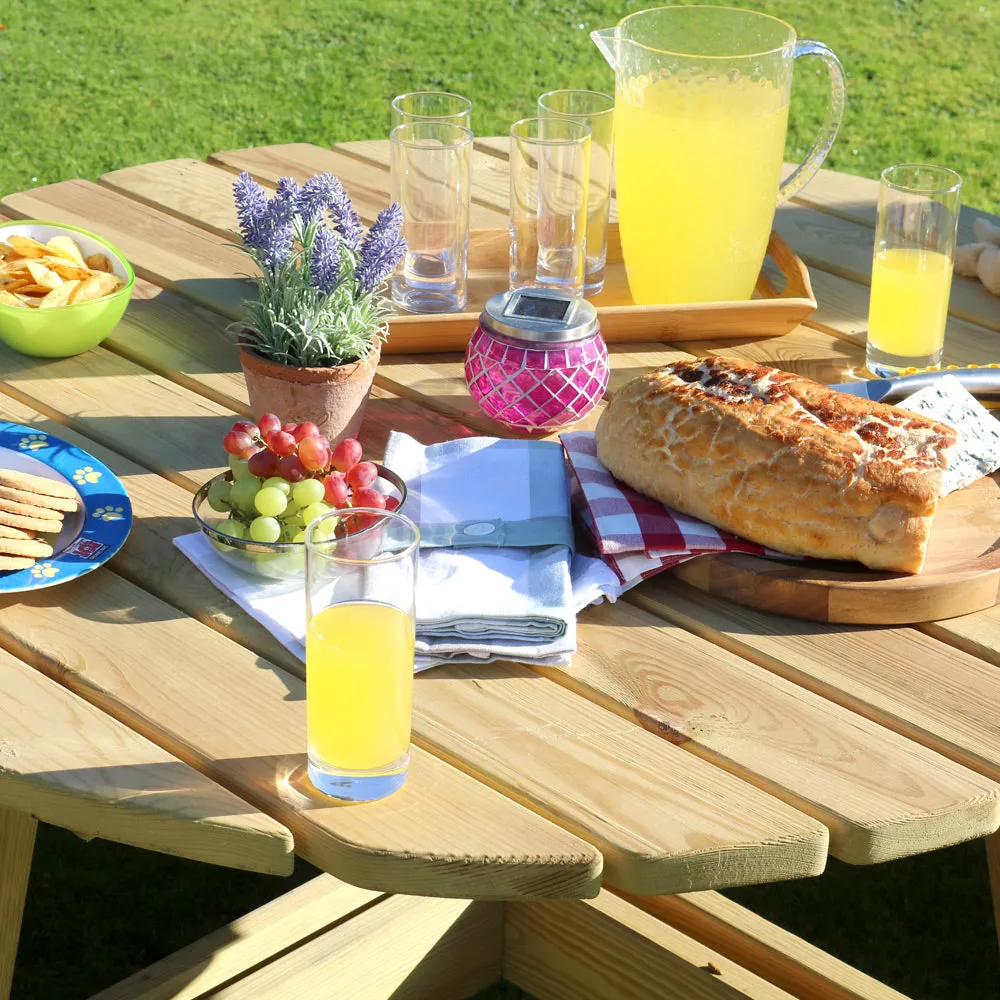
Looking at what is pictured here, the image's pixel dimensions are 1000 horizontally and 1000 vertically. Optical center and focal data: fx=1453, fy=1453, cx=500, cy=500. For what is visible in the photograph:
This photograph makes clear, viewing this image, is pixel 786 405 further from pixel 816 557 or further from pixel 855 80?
pixel 855 80

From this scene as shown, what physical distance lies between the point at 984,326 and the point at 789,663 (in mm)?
909

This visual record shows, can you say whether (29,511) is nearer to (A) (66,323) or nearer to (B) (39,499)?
(B) (39,499)

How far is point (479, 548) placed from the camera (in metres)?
1.46

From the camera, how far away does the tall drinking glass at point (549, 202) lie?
1.89m

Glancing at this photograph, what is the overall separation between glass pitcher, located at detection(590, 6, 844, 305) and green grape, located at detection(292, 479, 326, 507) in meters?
0.78

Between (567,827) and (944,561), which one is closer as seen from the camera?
(567,827)

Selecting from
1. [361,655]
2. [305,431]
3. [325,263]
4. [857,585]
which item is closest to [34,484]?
[305,431]

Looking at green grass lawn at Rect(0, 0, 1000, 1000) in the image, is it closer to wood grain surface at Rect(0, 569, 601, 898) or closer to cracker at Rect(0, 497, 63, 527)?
cracker at Rect(0, 497, 63, 527)

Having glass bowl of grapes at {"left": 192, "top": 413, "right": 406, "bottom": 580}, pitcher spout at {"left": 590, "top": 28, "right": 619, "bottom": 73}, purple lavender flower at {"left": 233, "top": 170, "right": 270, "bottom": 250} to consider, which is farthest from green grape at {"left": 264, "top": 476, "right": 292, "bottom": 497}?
pitcher spout at {"left": 590, "top": 28, "right": 619, "bottom": 73}

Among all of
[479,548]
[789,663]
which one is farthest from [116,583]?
[789,663]

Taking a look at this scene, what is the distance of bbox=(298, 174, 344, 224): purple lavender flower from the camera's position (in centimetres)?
162

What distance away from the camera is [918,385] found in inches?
66.8

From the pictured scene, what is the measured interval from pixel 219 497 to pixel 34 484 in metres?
0.18

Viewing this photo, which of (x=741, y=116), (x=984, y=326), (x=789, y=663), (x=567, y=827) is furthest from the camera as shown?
(x=984, y=326)
